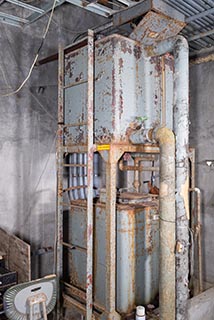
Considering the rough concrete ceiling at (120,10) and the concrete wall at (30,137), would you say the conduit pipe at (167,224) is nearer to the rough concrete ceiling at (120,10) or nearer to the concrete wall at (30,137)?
the rough concrete ceiling at (120,10)

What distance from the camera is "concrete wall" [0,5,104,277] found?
397cm

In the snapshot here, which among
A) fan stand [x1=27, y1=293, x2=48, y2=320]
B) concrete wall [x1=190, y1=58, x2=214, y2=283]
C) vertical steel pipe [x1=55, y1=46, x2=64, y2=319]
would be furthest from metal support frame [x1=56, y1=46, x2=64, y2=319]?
concrete wall [x1=190, y1=58, x2=214, y2=283]

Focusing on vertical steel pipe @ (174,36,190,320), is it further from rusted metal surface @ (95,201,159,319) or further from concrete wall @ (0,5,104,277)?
concrete wall @ (0,5,104,277)

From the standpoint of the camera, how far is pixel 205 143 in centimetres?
495

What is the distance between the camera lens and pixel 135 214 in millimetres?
3271

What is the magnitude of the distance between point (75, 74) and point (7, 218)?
2.00 meters

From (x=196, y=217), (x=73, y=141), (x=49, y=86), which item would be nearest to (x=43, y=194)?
(x=73, y=141)

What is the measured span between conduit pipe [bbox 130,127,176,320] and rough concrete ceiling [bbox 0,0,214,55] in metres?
1.45

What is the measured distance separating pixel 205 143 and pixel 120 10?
2576 mm

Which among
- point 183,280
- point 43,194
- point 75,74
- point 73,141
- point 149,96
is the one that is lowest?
point 183,280

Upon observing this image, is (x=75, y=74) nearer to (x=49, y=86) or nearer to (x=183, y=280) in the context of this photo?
(x=49, y=86)

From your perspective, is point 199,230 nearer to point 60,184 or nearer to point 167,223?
point 167,223

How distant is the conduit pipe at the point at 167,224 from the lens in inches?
107

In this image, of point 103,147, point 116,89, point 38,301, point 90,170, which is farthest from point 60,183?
point 38,301
